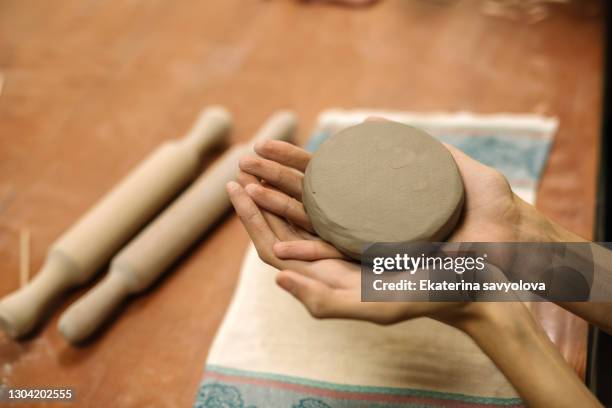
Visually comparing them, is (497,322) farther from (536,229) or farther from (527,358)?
(536,229)

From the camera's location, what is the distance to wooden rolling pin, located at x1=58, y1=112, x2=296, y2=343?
39.4 inches

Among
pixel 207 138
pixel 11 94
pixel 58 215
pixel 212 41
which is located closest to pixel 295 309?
pixel 207 138

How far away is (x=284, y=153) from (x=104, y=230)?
42cm

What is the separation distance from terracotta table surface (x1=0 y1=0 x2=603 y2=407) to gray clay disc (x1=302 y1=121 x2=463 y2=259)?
0.98 feet

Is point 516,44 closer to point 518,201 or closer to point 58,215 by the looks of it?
point 518,201

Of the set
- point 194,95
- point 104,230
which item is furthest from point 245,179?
point 194,95

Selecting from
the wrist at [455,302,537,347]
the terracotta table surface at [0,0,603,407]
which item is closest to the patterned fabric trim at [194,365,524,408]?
the terracotta table surface at [0,0,603,407]

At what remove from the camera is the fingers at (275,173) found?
0.83m

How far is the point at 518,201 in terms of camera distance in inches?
33.0

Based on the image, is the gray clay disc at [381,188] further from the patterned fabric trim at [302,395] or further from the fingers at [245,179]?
the patterned fabric trim at [302,395]

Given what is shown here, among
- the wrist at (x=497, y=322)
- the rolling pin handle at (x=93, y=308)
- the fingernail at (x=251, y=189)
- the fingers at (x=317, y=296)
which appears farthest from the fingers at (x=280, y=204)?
the rolling pin handle at (x=93, y=308)

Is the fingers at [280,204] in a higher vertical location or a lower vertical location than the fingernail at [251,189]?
lower

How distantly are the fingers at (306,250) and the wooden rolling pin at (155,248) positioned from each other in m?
0.36

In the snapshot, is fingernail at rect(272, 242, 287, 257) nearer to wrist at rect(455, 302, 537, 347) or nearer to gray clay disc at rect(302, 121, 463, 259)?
gray clay disc at rect(302, 121, 463, 259)
